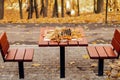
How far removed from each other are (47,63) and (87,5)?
28.3 m

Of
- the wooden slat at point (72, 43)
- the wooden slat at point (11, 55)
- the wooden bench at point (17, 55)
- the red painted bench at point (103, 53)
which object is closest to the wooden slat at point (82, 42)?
the wooden slat at point (72, 43)

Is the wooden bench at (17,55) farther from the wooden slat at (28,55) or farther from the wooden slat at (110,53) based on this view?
the wooden slat at (110,53)

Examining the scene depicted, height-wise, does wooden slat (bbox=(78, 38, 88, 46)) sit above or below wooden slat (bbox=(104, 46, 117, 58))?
above

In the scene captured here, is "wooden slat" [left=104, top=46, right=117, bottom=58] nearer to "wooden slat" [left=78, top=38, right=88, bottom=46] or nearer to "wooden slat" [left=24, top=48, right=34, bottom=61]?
"wooden slat" [left=78, top=38, right=88, bottom=46]

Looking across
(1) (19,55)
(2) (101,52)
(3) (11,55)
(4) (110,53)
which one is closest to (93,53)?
(2) (101,52)

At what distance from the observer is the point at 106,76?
7496mm

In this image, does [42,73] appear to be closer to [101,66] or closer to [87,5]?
[101,66]

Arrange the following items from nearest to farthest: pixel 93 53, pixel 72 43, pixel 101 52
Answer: pixel 72 43 → pixel 93 53 → pixel 101 52

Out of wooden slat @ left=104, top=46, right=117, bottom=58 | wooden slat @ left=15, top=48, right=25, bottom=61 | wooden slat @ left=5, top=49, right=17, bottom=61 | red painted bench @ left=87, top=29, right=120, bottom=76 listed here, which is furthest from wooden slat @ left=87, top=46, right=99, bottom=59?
wooden slat @ left=5, top=49, right=17, bottom=61

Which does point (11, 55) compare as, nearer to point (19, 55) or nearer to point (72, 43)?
A: point (19, 55)

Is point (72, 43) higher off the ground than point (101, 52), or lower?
higher

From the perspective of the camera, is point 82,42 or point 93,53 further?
point 93,53

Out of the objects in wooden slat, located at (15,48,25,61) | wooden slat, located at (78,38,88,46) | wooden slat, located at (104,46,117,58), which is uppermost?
wooden slat, located at (78,38,88,46)

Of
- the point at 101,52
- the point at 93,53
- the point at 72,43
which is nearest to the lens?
the point at 72,43
